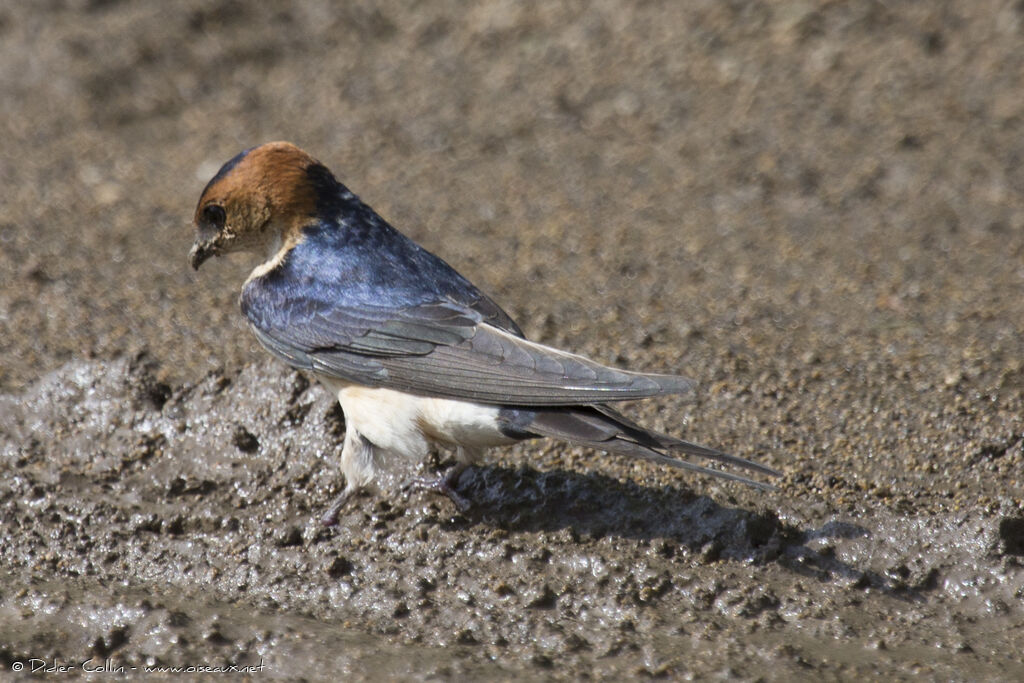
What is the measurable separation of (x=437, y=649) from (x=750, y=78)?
4.38m

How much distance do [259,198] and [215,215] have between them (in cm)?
16

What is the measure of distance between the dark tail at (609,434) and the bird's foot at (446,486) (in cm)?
37

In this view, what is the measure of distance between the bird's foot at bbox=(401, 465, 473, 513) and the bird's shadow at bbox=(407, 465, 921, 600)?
0.10 ft

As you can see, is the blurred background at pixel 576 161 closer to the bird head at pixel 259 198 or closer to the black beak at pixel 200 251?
the black beak at pixel 200 251

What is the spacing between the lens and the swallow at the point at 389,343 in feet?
10.1

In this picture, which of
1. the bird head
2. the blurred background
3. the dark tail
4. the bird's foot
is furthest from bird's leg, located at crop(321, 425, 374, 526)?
the blurred background

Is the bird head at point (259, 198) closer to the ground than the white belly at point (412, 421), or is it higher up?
higher up

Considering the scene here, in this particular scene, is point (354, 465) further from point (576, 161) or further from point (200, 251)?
point (576, 161)

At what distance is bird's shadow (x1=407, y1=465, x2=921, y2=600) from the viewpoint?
3250 millimetres

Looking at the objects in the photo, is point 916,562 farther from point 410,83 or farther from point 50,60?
point 50,60

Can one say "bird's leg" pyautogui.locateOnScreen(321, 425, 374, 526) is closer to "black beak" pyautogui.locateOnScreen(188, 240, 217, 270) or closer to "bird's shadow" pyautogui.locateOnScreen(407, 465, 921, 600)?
"bird's shadow" pyautogui.locateOnScreen(407, 465, 921, 600)

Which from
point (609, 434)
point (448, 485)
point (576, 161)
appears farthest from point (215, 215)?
point (576, 161)

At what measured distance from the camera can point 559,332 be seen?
460 cm

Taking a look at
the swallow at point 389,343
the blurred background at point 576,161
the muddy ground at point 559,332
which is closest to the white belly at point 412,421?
the swallow at point 389,343
